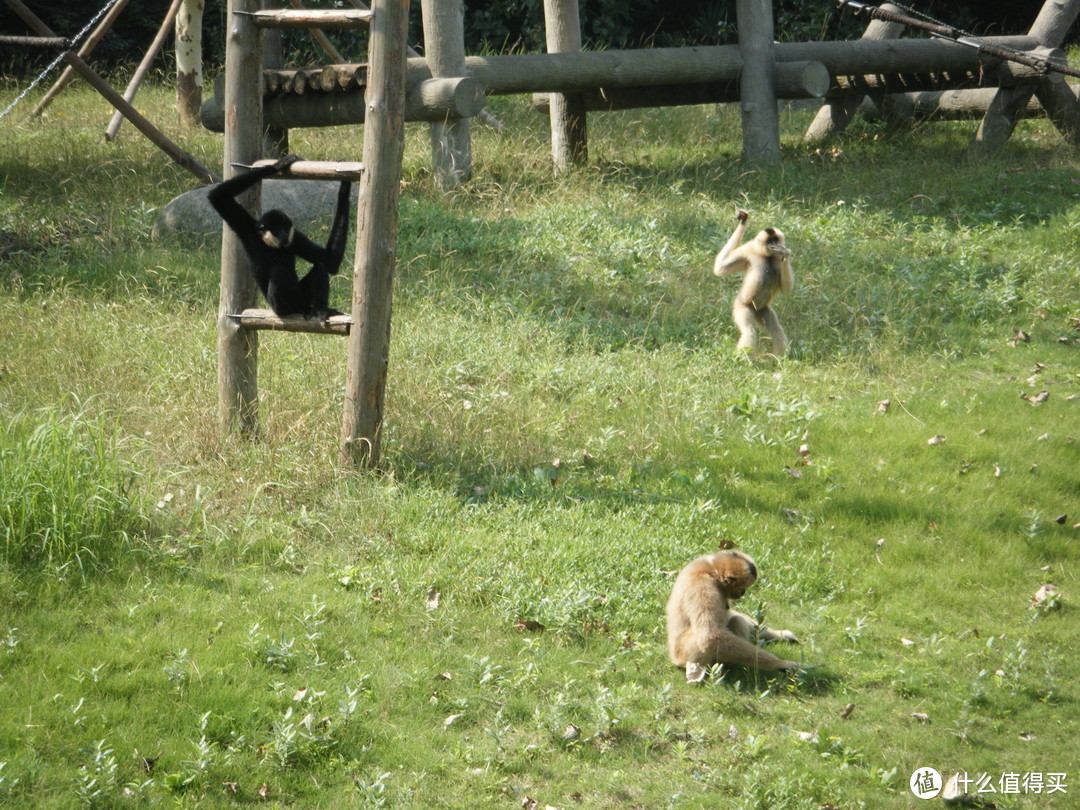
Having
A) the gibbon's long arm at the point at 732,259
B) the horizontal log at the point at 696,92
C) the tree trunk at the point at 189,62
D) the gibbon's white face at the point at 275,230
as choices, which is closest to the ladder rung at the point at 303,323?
the gibbon's white face at the point at 275,230

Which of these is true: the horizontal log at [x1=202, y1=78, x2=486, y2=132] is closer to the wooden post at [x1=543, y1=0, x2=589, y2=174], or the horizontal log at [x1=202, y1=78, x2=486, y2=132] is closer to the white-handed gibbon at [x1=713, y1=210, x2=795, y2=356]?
the wooden post at [x1=543, y1=0, x2=589, y2=174]

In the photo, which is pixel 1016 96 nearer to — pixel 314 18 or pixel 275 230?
pixel 314 18

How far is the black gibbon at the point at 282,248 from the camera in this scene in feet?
19.8

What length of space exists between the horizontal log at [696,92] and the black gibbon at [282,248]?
7384mm

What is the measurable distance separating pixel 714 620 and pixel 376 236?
10.3ft

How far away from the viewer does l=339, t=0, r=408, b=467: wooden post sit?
6.04m

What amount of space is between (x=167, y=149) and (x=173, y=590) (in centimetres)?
753

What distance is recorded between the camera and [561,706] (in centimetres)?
450

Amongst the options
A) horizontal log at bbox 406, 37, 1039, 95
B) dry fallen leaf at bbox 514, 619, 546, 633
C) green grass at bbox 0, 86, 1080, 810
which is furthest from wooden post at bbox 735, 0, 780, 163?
dry fallen leaf at bbox 514, 619, 546, 633

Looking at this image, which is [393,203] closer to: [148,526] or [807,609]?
[148,526]

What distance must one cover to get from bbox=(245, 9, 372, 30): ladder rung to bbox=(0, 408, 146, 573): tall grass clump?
2.74 meters

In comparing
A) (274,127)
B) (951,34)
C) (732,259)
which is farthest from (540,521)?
(951,34)

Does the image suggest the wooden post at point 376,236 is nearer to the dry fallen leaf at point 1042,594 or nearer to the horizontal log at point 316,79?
the horizontal log at point 316,79

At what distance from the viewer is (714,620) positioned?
188 inches
